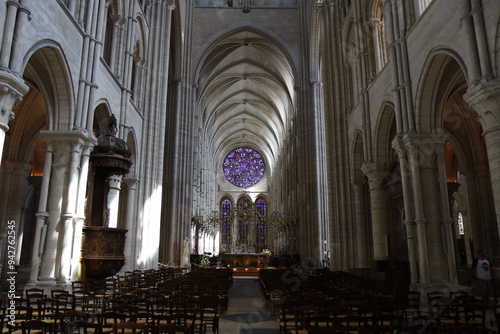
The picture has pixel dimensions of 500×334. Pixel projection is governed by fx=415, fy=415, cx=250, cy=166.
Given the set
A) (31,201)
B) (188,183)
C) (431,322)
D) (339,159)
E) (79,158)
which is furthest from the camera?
(188,183)

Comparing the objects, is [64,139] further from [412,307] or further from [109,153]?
[412,307]

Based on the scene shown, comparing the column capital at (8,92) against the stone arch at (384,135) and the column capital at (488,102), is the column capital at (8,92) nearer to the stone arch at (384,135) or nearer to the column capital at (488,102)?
the column capital at (488,102)

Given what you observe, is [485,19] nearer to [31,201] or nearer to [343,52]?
[343,52]

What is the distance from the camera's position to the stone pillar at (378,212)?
593 inches

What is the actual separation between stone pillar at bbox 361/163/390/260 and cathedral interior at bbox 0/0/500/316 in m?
0.05

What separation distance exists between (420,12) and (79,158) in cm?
1063

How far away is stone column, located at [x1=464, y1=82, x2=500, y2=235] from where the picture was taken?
7.48 metres

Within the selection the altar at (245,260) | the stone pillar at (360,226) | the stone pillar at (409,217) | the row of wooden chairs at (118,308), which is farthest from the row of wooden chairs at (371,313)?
the altar at (245,260)

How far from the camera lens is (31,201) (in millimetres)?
21016

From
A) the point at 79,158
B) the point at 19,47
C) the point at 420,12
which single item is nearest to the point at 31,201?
the point at 79,158

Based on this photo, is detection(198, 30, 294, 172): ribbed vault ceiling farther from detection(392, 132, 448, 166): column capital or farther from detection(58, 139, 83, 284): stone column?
detection(392, 132, 448, 166): column capital

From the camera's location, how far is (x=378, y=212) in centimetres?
1540

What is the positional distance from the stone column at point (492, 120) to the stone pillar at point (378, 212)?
7564 mm

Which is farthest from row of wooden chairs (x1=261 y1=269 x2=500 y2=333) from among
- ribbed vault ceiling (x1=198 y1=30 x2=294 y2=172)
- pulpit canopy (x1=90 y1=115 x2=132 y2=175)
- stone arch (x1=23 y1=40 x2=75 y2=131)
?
ribbed vault ceiling (x1=198 y1=30 x2=294 y2=172)
